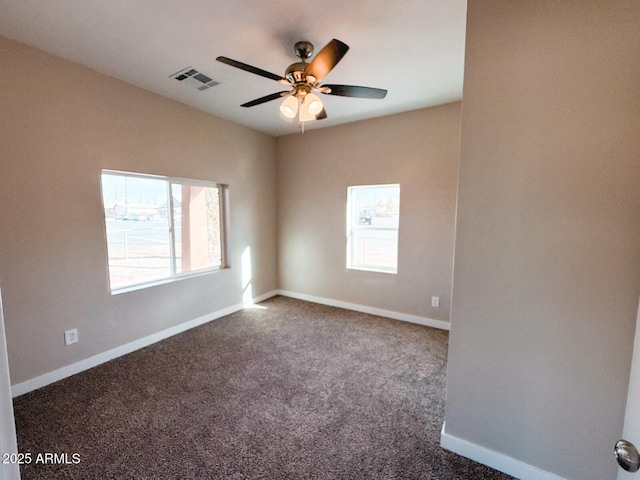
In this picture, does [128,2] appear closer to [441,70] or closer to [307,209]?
[441,70]

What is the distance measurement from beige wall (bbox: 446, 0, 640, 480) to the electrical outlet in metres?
3.08

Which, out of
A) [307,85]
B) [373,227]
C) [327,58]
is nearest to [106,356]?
[307,85]

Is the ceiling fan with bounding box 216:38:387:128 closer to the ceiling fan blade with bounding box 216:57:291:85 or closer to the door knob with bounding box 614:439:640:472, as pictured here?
the ceiling fan blade with bounding box 216:57:291:85

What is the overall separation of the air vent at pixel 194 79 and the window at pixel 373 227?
2130mm

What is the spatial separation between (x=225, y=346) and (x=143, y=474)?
1.48 metres

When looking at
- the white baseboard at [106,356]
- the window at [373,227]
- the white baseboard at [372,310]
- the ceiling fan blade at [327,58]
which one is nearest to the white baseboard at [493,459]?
the white baseboard at [372,310]

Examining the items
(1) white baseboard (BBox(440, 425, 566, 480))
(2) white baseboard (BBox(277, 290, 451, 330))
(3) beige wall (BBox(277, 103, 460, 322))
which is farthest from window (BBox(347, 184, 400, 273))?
(1) white baseboard (BBox(440, 425, 566, 480))

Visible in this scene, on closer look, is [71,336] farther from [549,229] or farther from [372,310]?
[549,229]

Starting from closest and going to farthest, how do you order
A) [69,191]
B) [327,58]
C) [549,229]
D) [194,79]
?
[549,229] → [327,58] → [69,191] → [194,79]

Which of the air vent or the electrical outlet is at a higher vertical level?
the air vent

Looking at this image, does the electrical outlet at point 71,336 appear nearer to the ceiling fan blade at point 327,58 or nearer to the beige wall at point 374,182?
the beige wall at point 374,182

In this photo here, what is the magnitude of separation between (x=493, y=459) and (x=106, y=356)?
3208mm

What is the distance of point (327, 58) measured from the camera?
172cm

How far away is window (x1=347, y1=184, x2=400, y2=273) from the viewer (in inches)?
150
